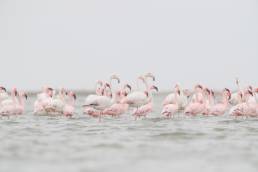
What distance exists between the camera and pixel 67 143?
52.5 ft

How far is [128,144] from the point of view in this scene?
15773 mm

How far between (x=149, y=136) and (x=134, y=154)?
10.8 ft

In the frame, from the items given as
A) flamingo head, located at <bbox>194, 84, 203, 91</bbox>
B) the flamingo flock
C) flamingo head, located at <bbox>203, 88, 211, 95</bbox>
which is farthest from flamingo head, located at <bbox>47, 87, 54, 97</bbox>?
flamingo head, located at <bbox>203, 88, 211, 95</bbox>

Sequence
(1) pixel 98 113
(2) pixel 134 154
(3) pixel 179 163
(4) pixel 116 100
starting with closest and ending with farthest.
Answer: (3) pixel 179 163, (2) pixel 134 154, (1) pixel 98 113, (4) pixel 116 100

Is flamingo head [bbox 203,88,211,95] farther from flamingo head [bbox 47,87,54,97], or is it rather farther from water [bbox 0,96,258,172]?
flamingo head [bbox 47,87,54,97]

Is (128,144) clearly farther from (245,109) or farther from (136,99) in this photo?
(136,99)

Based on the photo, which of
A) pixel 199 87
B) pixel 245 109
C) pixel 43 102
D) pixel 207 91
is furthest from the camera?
pixel 199 87

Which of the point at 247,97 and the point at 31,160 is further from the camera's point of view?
A: the point at 247,97

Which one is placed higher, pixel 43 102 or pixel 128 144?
pixel 43 102

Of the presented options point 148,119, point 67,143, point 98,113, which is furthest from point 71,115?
point 67,143

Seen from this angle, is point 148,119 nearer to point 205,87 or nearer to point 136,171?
point 205,87

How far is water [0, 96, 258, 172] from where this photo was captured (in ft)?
41.7

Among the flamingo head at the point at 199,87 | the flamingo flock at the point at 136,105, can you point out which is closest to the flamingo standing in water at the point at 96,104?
the flamingo flock at the point at 136,105

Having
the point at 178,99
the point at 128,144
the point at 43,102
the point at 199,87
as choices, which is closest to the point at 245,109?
the point at 178,99
